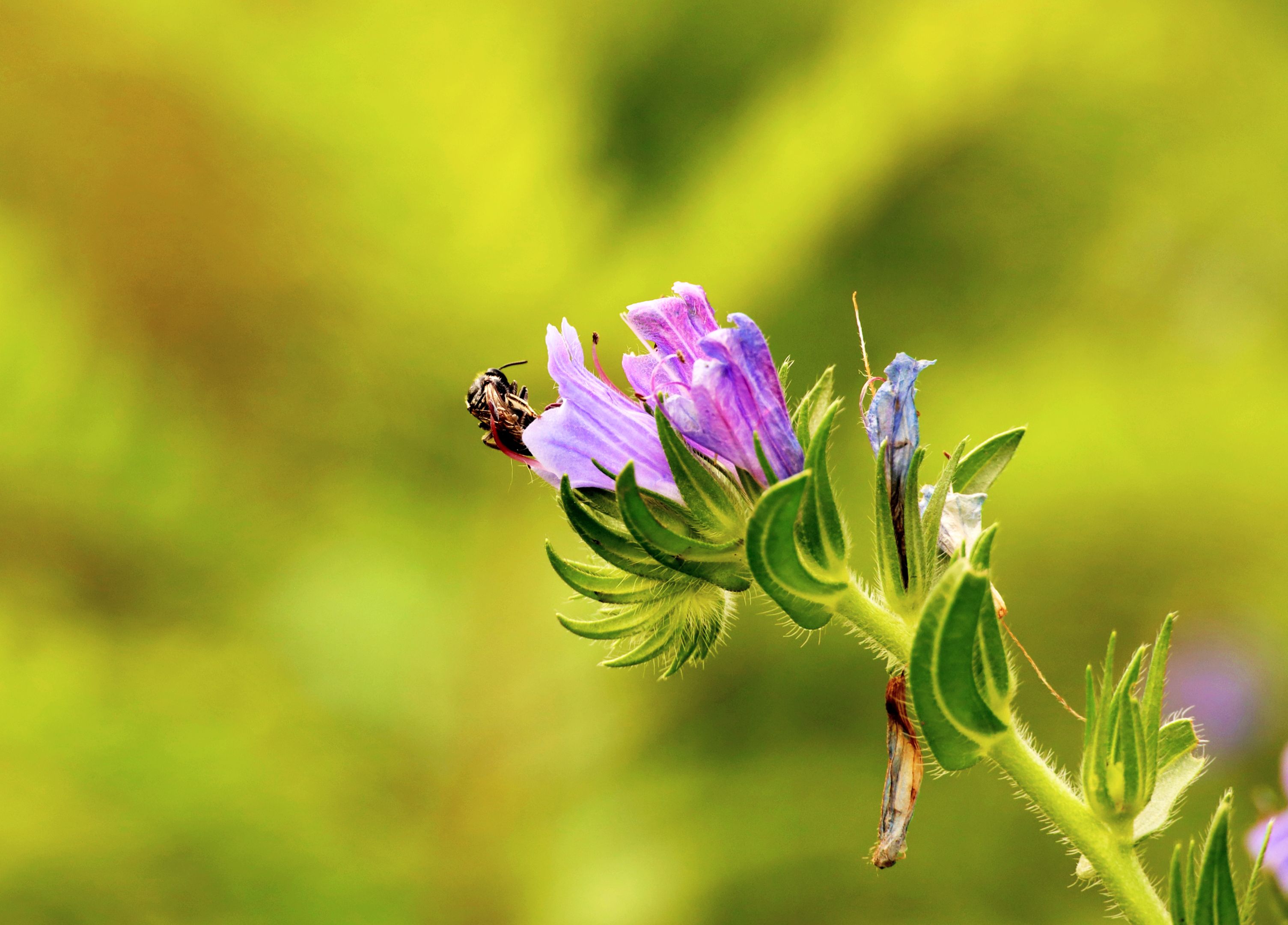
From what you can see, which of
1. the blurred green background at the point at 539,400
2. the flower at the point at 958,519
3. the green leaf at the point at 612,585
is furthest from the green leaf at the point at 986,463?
the blurred green background at the point at 539,400

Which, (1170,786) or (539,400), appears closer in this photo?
(1170,786)

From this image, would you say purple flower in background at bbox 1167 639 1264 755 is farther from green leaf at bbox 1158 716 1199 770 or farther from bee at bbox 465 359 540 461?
bee at bbox 465 359 540 461

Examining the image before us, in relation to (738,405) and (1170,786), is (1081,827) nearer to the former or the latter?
(1170,786)

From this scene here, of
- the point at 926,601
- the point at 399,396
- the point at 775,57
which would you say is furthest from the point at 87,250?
the point at 926,601

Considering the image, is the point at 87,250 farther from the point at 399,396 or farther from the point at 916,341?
the point at 916,341

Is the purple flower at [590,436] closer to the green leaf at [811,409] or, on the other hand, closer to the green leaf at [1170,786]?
the green leaf at [811,409]

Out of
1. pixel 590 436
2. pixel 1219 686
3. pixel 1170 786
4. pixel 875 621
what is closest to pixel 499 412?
pixel 590 436

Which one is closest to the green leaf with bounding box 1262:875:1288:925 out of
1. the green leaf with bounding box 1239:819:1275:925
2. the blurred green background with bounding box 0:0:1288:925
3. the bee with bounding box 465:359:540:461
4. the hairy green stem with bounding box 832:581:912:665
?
the green leaf with bounding box 1239:819:1275:925
